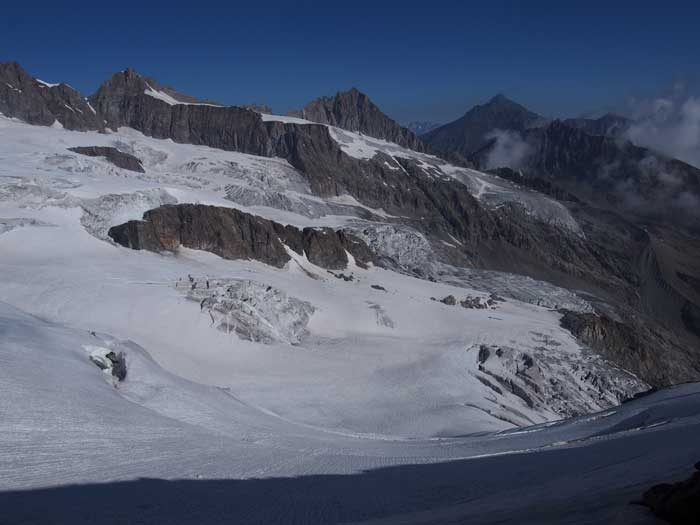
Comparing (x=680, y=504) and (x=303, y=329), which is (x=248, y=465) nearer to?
(x=680, y=504)

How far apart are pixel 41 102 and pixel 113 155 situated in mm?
31538

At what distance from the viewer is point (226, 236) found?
69188 mm

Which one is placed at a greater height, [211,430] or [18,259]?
[18,259]

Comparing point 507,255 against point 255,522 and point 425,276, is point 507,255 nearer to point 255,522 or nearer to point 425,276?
point 425,276

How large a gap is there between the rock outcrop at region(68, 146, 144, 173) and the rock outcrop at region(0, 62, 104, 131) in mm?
24198

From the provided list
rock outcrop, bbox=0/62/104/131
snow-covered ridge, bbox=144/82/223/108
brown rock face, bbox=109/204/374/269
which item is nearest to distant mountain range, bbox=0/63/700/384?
rock outcrop, bbox=0/62/104/131

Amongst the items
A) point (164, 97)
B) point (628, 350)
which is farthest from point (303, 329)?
point (164, 97)

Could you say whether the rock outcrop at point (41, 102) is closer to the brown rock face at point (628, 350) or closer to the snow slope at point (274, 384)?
the snow slope at point (274, 384)

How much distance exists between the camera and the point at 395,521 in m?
9.62

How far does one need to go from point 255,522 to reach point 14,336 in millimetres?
16381

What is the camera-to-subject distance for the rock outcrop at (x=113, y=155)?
97.2 metres

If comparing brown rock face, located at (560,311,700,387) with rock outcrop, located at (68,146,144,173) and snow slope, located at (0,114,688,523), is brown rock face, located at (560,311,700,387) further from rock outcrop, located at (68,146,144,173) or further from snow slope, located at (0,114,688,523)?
rock outcrop, located at (68,146,144,173)

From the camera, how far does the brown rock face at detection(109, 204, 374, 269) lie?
62.3 m

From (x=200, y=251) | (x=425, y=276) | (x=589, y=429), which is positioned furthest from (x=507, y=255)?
(x=589, y=429)
